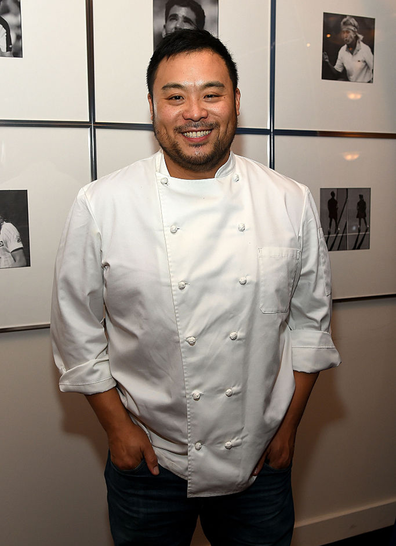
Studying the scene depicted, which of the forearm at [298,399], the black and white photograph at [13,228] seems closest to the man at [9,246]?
the black and white photograph at [13,228]

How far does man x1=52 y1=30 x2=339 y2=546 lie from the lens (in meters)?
1.08

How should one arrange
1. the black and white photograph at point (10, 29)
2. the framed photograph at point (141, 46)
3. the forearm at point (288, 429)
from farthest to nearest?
the framed photograph at point (141, 46) → the black and white photograph at point (10, 29) → the forearm at point (288, 429)

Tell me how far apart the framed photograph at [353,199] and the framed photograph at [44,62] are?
686mm

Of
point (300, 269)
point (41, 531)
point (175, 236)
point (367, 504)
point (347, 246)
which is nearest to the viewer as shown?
point (175, 236)

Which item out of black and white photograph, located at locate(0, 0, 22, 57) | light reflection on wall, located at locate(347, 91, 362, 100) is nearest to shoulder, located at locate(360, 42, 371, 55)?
light reflection on wall, located at locate(347, 91, 362, 100)

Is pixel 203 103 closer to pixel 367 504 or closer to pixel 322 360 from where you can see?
pixel 322 360

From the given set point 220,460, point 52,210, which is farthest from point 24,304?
point 220,460

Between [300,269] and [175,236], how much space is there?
33 cm

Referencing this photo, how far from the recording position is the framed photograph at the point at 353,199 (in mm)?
1724

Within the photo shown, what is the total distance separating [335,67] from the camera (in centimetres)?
171

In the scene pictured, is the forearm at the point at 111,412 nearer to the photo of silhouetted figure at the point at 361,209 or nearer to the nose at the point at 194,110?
the nose at the point at 194,110

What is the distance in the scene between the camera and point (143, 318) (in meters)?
1.09

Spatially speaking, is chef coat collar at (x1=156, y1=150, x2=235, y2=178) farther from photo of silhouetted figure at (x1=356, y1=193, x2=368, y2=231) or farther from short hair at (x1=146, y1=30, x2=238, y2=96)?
photo of silhouetted figure at (x1=356, y1=193, x2=368, y2=231)

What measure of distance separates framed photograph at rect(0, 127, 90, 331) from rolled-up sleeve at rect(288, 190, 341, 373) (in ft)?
2.20
